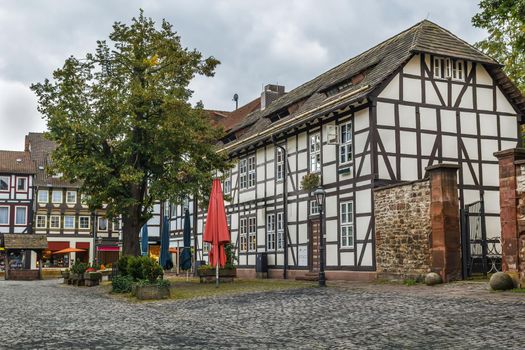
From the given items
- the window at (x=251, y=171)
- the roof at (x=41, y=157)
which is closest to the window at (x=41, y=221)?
the roof at (x=41, y=157)

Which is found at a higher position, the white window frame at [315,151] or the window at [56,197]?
the window at [56,197]

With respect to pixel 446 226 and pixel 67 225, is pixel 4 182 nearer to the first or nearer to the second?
pixel 67 225

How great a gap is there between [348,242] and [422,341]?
15.1 m

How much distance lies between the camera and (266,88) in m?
40.8

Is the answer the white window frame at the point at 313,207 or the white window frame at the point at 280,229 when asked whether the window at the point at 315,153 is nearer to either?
the white window frame at the point at 313,207

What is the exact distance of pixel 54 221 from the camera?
59625 millimetres

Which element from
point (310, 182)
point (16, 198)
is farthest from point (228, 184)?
point (16, 198)

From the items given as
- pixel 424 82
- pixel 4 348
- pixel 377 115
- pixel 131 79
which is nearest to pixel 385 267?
pixel 377 115

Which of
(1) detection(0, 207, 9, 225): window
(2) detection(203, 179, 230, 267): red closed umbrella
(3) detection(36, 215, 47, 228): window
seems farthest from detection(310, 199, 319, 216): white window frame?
(1) detection(0, 207, 9, 225): window

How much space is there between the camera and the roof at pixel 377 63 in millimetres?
24406

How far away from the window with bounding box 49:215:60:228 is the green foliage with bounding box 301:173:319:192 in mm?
37756

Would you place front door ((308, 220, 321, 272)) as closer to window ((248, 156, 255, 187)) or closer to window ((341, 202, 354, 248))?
window ((341, 202, 354, 248))

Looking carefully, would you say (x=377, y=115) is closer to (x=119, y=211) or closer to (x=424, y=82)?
(x=424, y=82)

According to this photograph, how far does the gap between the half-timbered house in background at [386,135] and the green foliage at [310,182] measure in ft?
0.99
